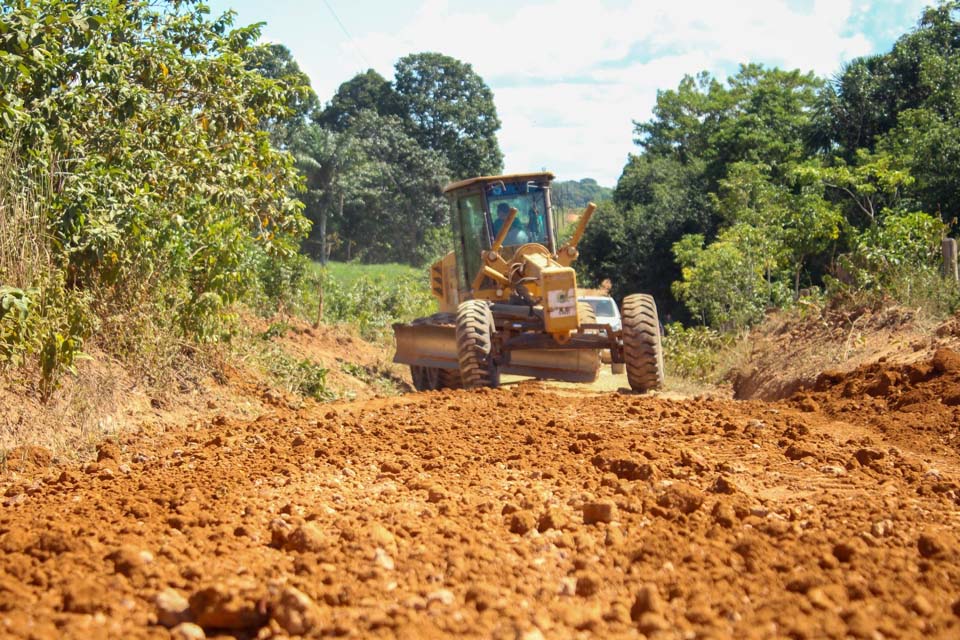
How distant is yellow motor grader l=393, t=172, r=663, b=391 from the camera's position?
454 inches

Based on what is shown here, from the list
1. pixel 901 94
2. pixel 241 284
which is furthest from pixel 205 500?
pixel 901 94

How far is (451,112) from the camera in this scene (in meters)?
54.8

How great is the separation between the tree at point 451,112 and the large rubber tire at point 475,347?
43.4 meters

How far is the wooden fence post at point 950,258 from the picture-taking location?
12141 millimetres

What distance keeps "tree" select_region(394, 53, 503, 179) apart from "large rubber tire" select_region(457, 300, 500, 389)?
43390 millimetres

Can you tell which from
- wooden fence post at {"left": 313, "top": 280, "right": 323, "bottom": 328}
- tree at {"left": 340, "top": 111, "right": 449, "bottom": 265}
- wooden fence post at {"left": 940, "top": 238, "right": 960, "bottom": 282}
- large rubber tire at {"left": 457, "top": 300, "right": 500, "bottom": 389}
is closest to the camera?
large rubber tire at {"left": 457, "top": 300, "right": 500, "bottom": 389}

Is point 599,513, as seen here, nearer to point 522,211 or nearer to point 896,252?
point 522,211

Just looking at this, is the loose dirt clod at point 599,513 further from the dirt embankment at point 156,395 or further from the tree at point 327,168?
the tree at point 327,168

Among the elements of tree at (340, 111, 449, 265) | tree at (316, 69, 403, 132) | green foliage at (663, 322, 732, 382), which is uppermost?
tree at (316, 69, 403, 132)

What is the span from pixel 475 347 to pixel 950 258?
19.6 feet

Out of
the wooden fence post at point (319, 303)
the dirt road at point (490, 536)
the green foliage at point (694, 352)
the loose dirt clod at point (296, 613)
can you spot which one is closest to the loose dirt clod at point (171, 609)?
the dirt road at point (490, 536)

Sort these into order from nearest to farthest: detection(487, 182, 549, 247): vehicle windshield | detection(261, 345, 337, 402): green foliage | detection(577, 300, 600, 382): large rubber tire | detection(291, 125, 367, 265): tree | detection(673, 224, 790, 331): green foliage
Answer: detection(261, 345, 337, 402): green foliage < detection(577, 300, 600, 382): large rubber tire < detection(487, 182, 549, 247): vehicle windshield < detection(673, 224, 790, 331): green foliage < detection(291, 125, 367, 265): tree

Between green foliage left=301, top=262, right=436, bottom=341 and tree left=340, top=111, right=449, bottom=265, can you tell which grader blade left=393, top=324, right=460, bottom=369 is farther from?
tree left=340, top=111, right=449, bottom=265


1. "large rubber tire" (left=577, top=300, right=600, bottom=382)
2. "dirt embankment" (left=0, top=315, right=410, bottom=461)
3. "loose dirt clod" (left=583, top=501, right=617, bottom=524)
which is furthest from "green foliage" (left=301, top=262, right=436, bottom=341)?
"loose dirt clod" (left=583, top=501, right=617, bottom=524)
